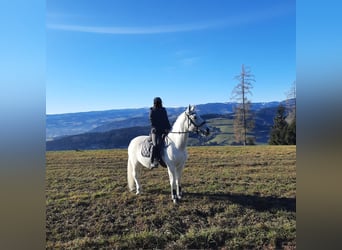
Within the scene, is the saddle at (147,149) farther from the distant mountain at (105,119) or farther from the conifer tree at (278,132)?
the conifer tree at (278,132)

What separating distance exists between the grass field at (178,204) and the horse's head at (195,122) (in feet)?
3.69

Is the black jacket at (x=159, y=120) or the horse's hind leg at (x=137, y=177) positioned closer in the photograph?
the black jacket at (x=159, y=120)

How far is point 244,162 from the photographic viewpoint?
5.88 m

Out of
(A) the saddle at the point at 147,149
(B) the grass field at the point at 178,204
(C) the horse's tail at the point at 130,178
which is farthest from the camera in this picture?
(C) the horse's tail at the point at 130,178

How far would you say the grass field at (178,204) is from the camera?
3668 millimetres

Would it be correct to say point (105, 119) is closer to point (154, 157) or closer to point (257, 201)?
point (154, 157)

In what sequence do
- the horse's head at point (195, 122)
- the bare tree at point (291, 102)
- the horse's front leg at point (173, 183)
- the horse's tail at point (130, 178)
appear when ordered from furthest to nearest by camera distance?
the horse's tail at point (130, 178), the bare tree at point (291, 102), the horse's front leg at point (173, 183), the horse's head at point (195, 122)

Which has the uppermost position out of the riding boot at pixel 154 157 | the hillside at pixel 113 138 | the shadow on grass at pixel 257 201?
the hillside at pixel 113 138

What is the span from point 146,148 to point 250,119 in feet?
6.48

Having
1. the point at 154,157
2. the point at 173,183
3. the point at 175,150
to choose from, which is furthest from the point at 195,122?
the point at 173,183

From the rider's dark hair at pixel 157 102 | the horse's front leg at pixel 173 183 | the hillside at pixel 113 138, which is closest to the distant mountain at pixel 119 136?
the hillside at pixel 113 138

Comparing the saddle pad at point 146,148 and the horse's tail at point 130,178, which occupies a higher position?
the saddle pad at point 146,148

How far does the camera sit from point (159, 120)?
4230 millimetres
